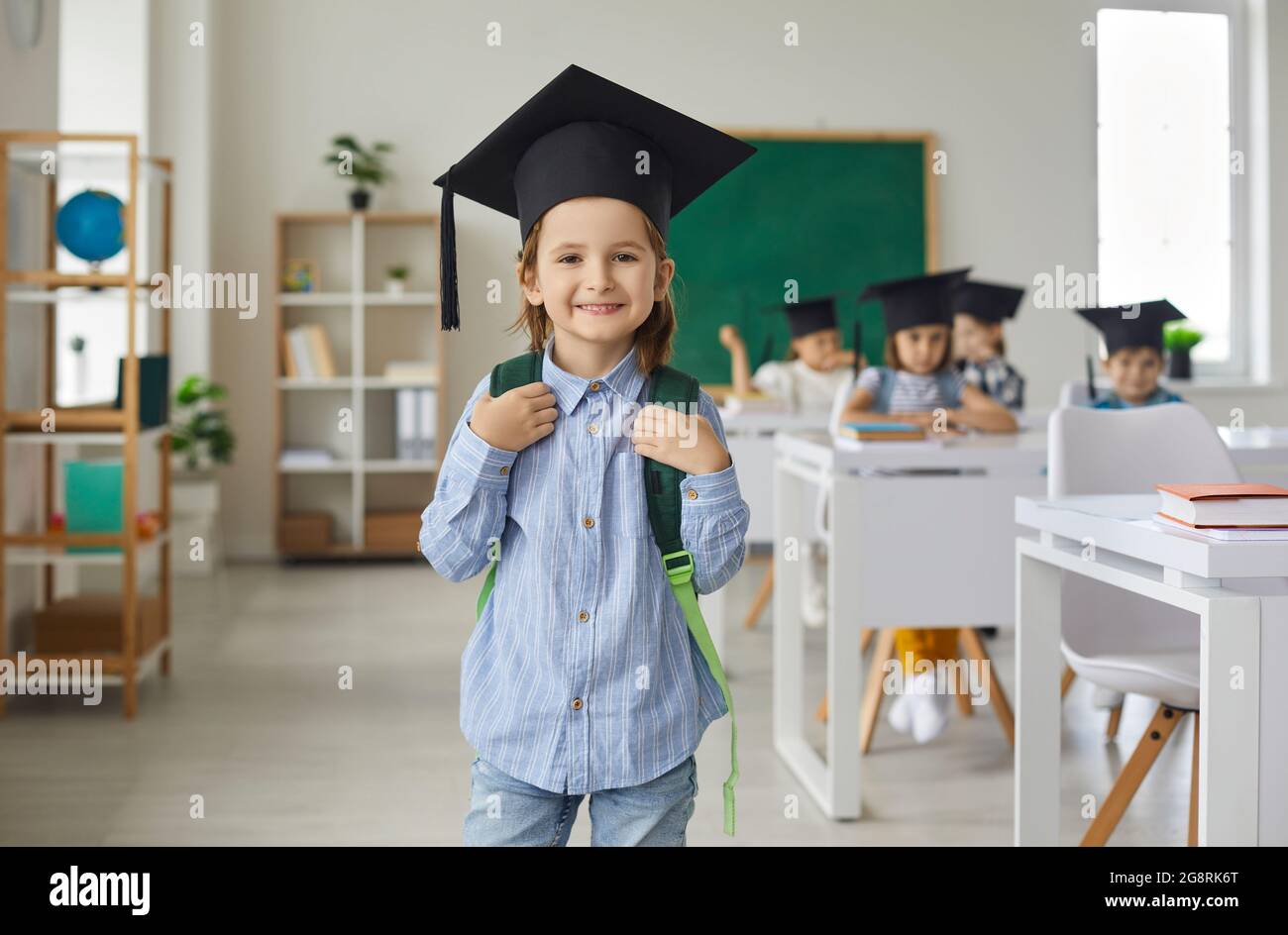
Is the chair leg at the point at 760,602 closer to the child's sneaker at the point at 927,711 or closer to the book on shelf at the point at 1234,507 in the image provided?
the child's sneaker at the point at 927,711

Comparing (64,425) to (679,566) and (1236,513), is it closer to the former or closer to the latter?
(679,566)

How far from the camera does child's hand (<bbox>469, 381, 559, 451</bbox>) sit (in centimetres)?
122

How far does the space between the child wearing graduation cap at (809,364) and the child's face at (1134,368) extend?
5.07 feet

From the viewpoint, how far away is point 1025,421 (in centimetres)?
410

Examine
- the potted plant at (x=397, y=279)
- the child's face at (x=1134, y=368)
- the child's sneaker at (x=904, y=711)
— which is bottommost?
the child's sneaker at (x=904, y=711)

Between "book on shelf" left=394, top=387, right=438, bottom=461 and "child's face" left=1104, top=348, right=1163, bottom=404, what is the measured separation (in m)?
3.48

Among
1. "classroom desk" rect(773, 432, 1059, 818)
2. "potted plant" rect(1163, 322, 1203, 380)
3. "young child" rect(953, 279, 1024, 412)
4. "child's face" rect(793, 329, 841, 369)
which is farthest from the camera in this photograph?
"potted plant" rect(1163, 322, 1203, 380)

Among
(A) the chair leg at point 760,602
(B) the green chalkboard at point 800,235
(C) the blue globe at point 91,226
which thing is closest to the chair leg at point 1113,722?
(A) the chair leg at point 760,602

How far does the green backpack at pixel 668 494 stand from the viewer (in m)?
1.25

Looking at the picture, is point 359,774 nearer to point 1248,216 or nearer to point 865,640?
point 865,640

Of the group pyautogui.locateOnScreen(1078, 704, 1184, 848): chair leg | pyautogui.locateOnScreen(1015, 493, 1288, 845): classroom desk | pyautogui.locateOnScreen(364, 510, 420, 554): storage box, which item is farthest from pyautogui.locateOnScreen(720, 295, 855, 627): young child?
pyautogui.locateOnScreen(1015, 493, 1288, 845): classroom desk

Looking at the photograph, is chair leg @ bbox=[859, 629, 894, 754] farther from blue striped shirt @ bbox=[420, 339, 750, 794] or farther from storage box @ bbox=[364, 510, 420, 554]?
storage box @ bbox=[364, 510, 420, 554]

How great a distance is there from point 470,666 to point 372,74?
5.35 m

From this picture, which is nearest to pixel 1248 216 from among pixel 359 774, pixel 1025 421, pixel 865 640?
pixel 1025 421
